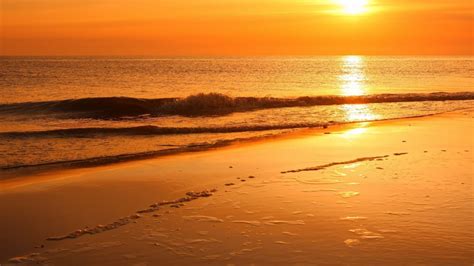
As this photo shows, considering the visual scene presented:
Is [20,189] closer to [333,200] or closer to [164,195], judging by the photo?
[164,195]

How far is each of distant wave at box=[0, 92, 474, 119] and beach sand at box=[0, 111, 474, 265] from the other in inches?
531

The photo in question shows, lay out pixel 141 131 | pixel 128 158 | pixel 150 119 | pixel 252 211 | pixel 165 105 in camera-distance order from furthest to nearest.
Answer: pixel 165 105, pixel 150 119, pixel 141 131, pixel 128 158, pixel 252 211

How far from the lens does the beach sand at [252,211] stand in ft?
19.5

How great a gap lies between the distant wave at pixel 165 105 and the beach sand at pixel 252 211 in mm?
13480

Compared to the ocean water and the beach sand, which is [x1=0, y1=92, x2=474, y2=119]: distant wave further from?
the beach sand

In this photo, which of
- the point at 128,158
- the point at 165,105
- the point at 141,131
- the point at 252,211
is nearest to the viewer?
the point at 252,211

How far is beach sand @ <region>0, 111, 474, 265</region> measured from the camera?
593cm

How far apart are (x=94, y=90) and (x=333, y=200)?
108 ft

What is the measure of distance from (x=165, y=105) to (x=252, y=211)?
66.4 ft

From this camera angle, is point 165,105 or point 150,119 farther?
point 165,105

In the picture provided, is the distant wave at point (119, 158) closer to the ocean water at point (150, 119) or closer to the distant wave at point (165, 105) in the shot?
the ocean water at point (150, 119)

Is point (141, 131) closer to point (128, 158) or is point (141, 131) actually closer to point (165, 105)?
point (128, 158)

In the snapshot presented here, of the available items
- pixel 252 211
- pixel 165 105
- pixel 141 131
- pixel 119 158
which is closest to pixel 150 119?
pixel 165 105

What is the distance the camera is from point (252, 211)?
7547 mm
